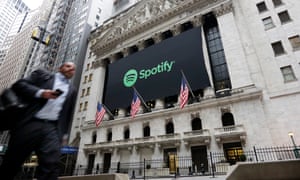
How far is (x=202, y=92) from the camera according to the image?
23.2 m

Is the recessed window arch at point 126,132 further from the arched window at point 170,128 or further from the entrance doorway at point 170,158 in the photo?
the entrance doorway at point 170,158

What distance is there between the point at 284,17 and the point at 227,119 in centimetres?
1402

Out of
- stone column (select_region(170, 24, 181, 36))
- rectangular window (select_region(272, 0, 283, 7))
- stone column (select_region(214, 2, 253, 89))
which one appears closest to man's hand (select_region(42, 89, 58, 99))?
stone column (select_region(214, 2, 253, 89))

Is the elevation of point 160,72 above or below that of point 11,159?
above

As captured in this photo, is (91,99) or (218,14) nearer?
(218,14)

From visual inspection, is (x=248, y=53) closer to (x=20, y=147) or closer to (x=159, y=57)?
(x=159, y=57)

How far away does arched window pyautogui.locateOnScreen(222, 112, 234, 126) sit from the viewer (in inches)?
772

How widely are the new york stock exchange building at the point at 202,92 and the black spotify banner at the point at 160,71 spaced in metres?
0.15

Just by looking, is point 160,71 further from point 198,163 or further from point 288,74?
point 288,74

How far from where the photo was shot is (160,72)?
26.4 meters

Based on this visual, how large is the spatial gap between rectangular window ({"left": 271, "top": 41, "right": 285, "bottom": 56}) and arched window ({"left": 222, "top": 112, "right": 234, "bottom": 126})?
28.7ft

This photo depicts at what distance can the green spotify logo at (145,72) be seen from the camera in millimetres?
26078

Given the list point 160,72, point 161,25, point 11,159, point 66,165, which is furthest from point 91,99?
point 11,159

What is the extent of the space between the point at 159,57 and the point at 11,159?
26328 mm
